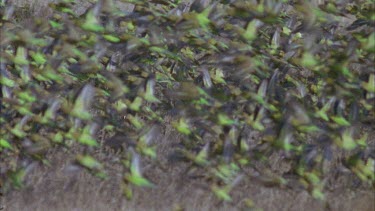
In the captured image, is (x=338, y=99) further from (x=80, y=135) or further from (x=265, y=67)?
(x=80, y=135)

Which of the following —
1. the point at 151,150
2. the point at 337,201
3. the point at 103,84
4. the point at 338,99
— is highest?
the point at 338,99

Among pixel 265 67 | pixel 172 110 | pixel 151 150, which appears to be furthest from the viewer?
pixel 172 110

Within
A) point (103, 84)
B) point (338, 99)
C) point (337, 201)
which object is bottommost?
point (337, 201)

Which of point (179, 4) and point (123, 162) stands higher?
point (179, 4)

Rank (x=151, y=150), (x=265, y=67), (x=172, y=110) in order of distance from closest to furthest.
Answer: (x=151, y=150) → (x=265, y=67) → (x=172, y=110)

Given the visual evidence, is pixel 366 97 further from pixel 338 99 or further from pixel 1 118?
pixel 1 118

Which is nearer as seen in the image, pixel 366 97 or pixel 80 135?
pixel 80 135

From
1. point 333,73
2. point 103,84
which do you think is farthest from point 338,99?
point 103,84

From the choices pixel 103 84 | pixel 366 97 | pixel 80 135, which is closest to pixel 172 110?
pixel 103 84

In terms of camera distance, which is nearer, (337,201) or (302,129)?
(302,129)
